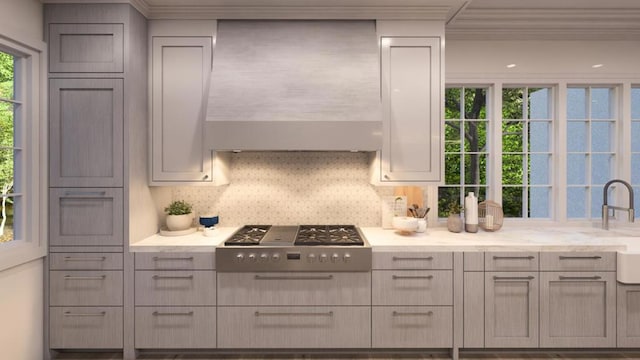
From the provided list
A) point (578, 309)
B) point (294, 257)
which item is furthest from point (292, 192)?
point (578, 309)

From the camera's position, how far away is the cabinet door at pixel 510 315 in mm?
2578

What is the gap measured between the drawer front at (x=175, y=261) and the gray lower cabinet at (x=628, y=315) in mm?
2786

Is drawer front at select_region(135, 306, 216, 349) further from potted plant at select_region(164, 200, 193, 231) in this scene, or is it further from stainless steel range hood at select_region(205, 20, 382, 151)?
stainless steel range hood at select_region(205, 20, 382, 151)

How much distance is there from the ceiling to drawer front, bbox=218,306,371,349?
6.89 ft

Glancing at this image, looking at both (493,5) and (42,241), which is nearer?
(42,241)

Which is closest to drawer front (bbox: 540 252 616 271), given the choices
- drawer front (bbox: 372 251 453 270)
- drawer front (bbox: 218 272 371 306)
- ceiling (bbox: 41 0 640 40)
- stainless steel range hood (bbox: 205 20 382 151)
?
drawer front (bbox: 372 251 453 270)

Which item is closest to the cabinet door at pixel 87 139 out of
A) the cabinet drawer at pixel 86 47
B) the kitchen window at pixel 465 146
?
the cabinet drawer at pixel 86 47

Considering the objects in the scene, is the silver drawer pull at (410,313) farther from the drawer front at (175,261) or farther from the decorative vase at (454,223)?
the drawer front at (175,261)

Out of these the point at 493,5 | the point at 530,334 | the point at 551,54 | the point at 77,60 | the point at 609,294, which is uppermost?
the point at 493,5

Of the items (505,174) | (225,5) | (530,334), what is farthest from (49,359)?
(505,174)

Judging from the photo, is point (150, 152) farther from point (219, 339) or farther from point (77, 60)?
point (219, 339)

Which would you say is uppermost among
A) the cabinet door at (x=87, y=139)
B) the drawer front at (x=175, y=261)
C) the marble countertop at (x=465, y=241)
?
the cabinet door at (x=87, y=139)

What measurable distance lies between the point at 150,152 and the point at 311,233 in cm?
134

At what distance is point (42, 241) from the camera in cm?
253
